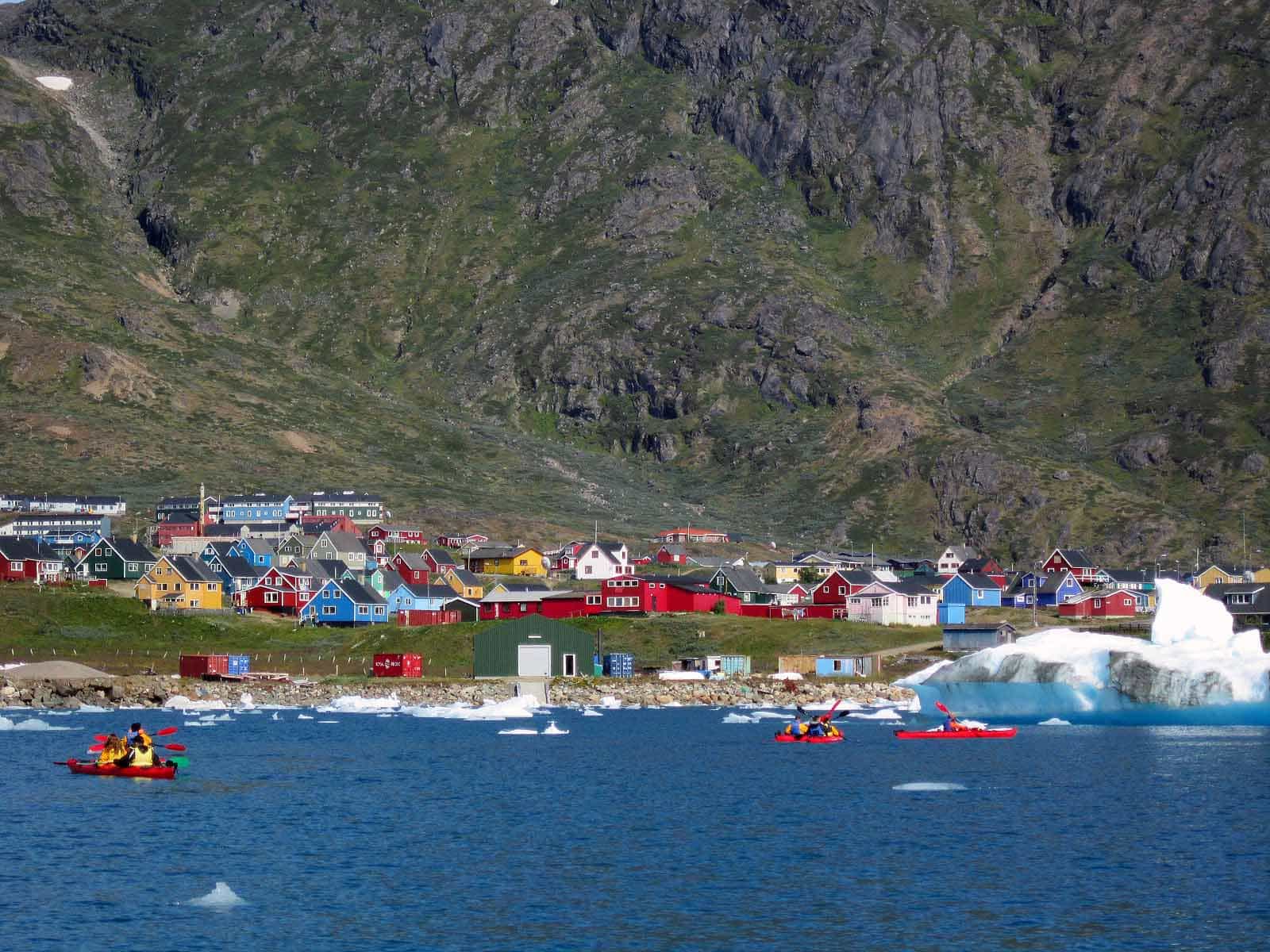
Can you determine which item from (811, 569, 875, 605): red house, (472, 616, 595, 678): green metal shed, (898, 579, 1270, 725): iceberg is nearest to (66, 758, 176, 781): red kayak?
(898, 579, 1270, 725): iceberg

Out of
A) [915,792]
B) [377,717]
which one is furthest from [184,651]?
[915,792]

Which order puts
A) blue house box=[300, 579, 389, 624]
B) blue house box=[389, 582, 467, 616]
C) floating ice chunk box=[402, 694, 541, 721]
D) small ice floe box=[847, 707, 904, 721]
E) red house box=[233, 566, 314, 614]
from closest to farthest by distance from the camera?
1. floating ice chunk box=[402, 694, 541, 721]
2. small ice floe box=[847, 707, 904, 721]
3. blue house box=[300, 579, 389, 624]
4. red house box=[233, 566, 314, 614]
5. blue house box=[389, 582, 467, 616]

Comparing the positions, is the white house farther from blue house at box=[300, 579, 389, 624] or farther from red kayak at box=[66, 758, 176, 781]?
red kayak at box=[66, 758, 176, 781]

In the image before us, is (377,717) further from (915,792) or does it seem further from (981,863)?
(981,863)

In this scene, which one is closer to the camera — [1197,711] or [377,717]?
[1197,711]

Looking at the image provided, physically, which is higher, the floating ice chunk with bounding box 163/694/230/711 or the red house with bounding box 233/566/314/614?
the red house with bounding box 233/566/314/614

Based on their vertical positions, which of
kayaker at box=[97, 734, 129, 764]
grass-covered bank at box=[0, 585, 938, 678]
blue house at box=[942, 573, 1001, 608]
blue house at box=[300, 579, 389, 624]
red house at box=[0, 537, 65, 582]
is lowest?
kayaker at box=[97, 734, 129, 764]
